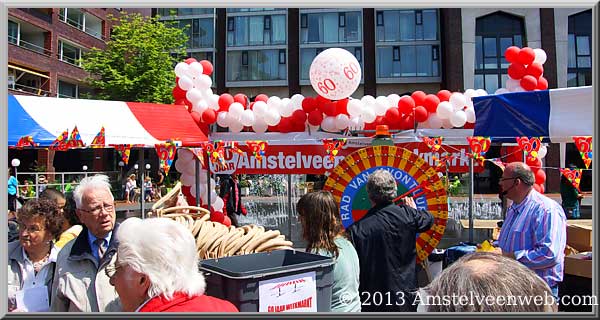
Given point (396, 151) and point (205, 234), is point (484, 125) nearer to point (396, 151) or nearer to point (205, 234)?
point (396, 151)

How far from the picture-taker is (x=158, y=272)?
5.81 feet

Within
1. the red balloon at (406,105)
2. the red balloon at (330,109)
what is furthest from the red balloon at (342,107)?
the red balloon at (406,105)

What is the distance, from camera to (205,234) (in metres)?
3.10

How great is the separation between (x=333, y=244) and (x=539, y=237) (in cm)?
145

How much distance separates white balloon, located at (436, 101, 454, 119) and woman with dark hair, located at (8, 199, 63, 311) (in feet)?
20.9

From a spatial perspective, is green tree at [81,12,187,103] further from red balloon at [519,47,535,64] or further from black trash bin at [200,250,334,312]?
black trash bin at [200,250,334,312]

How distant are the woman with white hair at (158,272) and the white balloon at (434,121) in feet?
22.3

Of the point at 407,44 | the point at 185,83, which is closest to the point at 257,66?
the point at 407,44

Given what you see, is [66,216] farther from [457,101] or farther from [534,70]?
[534,70]

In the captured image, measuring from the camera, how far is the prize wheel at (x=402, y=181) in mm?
4418

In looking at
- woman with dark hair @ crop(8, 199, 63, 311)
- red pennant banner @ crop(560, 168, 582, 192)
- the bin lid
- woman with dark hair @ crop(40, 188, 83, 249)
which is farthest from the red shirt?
red pennant banner @ crop(560, 168, 582, 192)

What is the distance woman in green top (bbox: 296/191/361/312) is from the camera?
111 inches

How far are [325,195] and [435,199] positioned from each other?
1.90m

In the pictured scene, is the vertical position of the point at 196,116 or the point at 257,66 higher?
the point at 257,66
